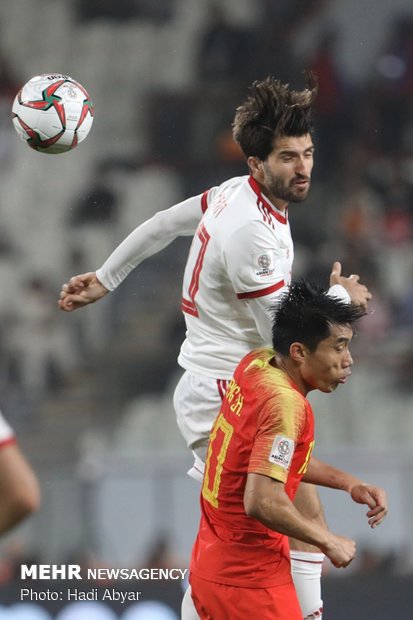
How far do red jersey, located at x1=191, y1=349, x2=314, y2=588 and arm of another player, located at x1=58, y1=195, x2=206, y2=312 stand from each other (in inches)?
41.5

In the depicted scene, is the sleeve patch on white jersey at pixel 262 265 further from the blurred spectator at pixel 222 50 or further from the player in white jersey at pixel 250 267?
the blurred spectator at pixel 222 50

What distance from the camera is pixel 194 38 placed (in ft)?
33.6

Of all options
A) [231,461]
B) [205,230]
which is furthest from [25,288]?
[231,461]

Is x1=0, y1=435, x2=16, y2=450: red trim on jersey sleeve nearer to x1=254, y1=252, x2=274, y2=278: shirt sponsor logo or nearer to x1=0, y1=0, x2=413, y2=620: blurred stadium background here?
x1=254, y1=252, x2=274, y2=278: shirt sponsor logo

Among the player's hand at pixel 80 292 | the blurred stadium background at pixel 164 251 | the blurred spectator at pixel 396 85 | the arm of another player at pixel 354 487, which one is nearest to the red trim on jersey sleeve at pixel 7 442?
the arm of another player at pixel 354 487

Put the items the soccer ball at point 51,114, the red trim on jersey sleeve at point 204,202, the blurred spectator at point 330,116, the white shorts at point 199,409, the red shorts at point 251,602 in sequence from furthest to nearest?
the blurred spectator at point 330,116 < the soccer ball at point 51,114 < the red trim on jersey sleeve at point 204,202 < the white shorts at point 199,409 < the red shorts at point 251,602

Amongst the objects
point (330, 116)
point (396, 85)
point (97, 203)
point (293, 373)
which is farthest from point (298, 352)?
point (396, 85)

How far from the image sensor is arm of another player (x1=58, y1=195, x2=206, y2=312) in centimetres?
467

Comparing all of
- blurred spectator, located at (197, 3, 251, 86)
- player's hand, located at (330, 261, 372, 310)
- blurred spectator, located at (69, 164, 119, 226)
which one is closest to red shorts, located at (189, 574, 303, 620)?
player's hand, located at (330, 261, 372, 310)

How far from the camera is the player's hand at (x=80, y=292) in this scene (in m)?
4.66

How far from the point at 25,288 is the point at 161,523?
237cm

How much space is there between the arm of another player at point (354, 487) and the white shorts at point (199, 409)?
483 millimetres

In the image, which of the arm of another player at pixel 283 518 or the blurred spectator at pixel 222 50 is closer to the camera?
the arm of another player at pixel 283 518

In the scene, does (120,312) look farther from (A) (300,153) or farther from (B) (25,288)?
(A) (300,153)
